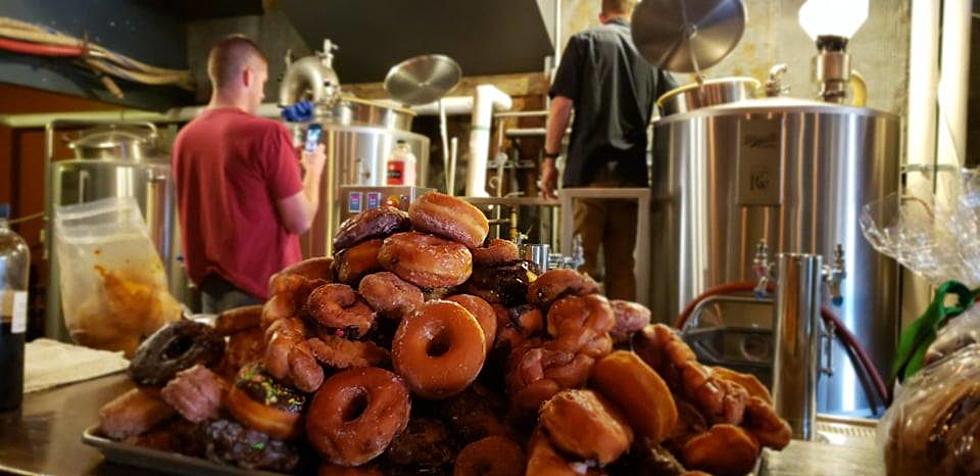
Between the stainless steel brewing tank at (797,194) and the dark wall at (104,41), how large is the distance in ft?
11.9

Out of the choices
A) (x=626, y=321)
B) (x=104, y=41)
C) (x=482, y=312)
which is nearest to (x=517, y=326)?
(x=482, y=312)

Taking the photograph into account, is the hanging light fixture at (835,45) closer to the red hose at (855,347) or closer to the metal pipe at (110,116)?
the red hose at (855,347)

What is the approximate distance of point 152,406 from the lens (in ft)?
2.46

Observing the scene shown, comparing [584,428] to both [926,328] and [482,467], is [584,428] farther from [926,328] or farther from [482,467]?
[926,328]

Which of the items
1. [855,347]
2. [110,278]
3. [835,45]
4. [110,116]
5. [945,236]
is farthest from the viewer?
[110,116]

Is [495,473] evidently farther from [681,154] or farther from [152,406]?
[681,154]

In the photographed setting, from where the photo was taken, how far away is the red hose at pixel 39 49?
377 centimetres

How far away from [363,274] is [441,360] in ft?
0.42

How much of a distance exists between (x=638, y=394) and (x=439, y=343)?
0.58ft

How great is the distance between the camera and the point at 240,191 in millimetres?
2164

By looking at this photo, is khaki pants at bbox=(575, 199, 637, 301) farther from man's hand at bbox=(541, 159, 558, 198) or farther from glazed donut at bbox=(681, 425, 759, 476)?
glazed donut at bbox=(681, 425, 759, 476)

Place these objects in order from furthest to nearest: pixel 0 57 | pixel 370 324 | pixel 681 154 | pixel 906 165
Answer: pixel 0 57 → pixel 906 165 → pixel 681 154 → pixel 370 324

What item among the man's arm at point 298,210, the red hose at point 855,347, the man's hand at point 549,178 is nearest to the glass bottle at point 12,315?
the man's arm at point 298,210

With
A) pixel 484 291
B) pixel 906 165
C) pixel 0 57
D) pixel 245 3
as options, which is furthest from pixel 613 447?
pixel 245 3
